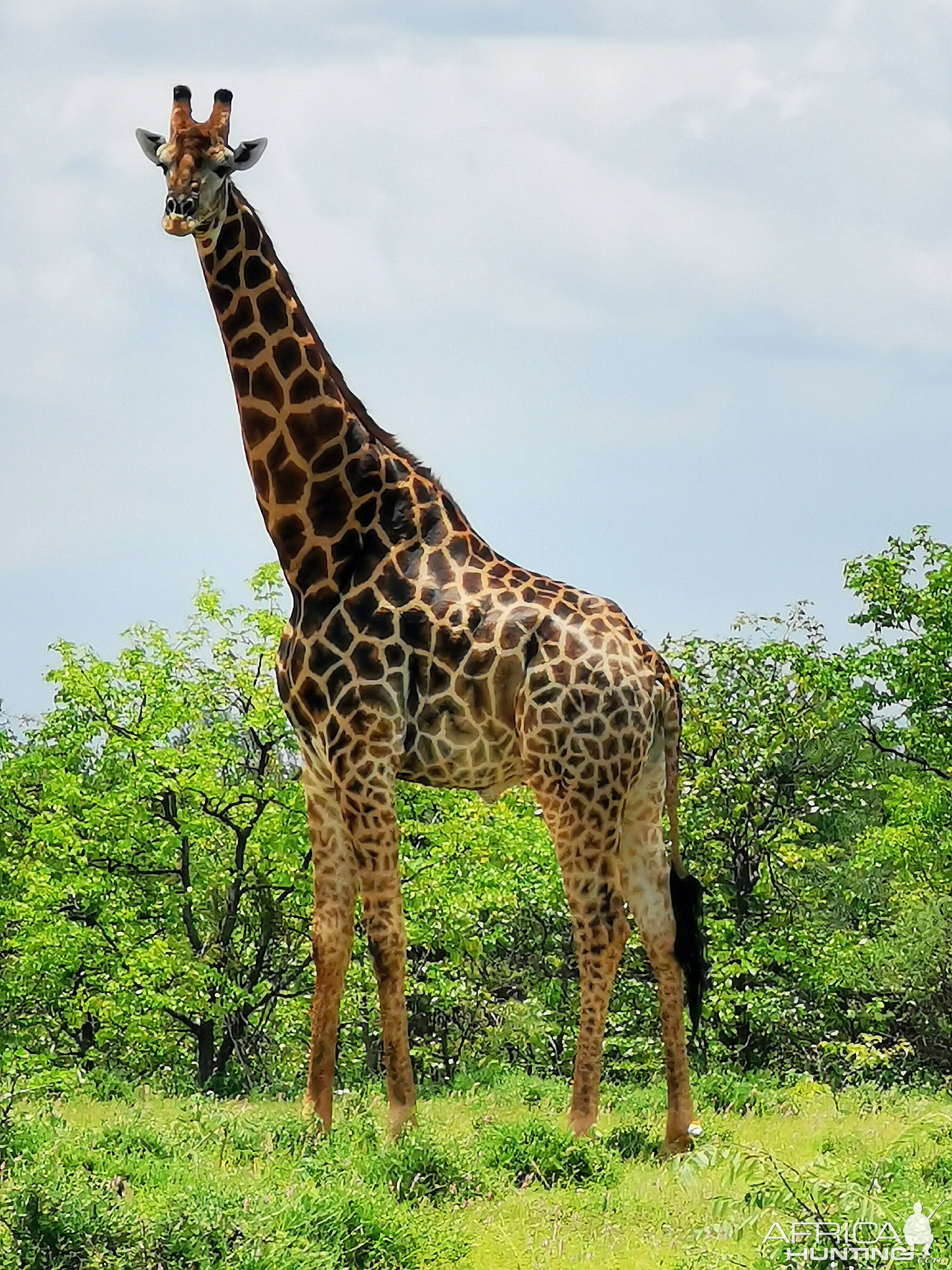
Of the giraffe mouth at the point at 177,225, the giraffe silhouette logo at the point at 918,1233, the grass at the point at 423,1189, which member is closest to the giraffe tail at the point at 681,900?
the grass at the point at 423,1189

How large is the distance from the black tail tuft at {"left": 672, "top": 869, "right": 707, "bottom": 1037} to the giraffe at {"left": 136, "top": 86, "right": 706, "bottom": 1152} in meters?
0.33

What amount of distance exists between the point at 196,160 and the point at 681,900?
199 inches

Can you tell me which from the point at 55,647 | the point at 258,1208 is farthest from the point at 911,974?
the point at 258,1208

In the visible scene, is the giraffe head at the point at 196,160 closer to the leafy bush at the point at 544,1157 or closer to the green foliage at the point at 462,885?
the leafy bush at the point at 544,1157

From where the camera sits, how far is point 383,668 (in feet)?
29.3

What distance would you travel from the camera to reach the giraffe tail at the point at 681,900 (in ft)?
32.3

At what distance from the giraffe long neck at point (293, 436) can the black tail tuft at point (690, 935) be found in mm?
2622

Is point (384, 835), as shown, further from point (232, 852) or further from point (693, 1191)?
point (232, 852)

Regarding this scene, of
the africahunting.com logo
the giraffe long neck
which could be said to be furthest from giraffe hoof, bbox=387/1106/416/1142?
the africahunting.com logo

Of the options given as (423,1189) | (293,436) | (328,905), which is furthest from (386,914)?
(293,436)

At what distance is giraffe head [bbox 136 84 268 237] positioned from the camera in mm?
8766

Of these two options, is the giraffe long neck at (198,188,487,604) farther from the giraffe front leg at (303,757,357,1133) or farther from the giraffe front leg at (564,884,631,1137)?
the giraffe front leg at (564,884,631,1137)

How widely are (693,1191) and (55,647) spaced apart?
11.3 metres

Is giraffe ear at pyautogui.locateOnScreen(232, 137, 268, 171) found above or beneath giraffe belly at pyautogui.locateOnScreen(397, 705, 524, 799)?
above
